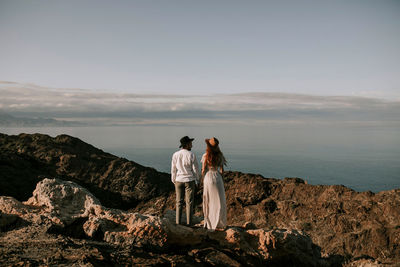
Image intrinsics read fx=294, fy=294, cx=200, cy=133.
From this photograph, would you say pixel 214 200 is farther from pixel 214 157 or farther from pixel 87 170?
pixel 87 170

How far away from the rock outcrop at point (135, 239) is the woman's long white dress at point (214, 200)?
12.3 inches

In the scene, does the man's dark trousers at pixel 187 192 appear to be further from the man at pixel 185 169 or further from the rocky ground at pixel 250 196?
the rocky ground at pixel 250 196

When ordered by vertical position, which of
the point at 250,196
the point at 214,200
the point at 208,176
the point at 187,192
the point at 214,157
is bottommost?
the point at 250,196

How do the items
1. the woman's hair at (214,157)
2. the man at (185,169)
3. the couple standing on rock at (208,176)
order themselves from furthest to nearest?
1. the man at (185,169)
2. the couple standing on rock at (208,176)
3. the woman's hair at (214,157)

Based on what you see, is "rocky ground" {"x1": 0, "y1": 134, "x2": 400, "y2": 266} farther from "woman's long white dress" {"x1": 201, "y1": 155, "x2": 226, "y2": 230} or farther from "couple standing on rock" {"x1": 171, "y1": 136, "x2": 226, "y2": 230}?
"couple standing on rock" {"x1": 171, "y1": 136, "x2": 226, "y2": 230}

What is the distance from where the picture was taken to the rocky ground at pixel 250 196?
532 inches

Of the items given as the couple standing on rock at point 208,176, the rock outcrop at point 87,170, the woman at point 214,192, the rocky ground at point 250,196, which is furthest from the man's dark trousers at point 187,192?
the rock outcrop at point 87,170

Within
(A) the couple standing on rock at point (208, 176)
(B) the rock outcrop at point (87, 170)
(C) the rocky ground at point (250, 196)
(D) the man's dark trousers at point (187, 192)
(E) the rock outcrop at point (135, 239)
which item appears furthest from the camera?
(B) the rock outcrop at point (87, 170)

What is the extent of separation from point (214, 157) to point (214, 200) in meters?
1.27

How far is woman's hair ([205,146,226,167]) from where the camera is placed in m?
8.13

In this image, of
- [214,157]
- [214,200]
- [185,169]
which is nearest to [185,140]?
[185,169]

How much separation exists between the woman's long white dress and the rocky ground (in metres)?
2.42

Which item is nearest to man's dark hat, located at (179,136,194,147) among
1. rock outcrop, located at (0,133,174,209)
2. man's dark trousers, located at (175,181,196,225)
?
man's dark trousers, located at (175,181,196,225)

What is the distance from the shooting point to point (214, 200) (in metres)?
8.43
